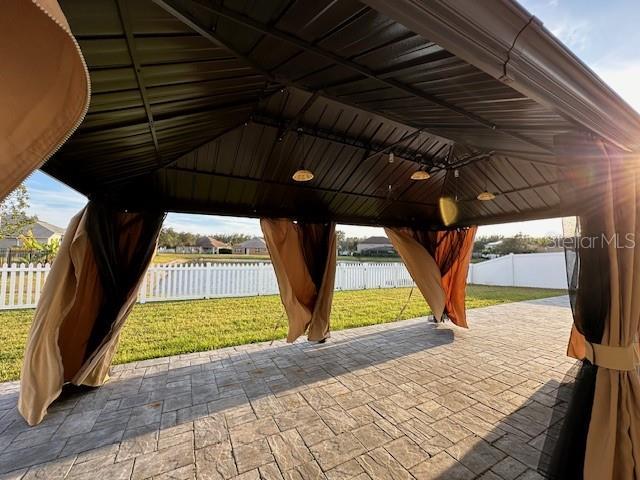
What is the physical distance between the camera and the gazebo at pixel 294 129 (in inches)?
31.1

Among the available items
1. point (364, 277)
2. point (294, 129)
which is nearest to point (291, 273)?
point (294, 129)

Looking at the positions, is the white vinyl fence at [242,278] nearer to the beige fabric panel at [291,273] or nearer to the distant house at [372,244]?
the beige fabric panel at [291,273]

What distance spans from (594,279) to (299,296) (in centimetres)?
369

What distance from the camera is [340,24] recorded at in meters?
1.14

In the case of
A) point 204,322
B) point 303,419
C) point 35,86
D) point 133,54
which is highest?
point 133,54

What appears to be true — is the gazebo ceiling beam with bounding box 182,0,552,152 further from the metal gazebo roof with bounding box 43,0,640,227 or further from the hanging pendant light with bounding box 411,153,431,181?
the hanging pendant light with bounding box 411,153,431,181

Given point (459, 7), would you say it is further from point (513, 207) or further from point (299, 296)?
point (513, 207)

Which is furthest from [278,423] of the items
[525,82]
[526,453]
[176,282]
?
[176,282]

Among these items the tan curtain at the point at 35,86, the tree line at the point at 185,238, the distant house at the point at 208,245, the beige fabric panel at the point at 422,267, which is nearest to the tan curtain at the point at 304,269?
the beige fabric panel at the point at 422,267

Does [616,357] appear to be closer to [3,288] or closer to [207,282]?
[207,282]

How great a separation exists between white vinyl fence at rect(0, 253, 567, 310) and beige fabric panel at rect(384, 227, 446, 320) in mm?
4686

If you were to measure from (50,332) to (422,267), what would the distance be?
5.41m

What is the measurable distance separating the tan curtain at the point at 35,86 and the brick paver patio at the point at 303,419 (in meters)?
2.33

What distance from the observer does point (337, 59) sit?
4.39 ft
